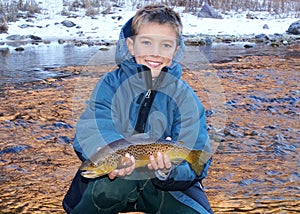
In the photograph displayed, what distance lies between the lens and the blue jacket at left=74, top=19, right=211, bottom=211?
239 centimetres

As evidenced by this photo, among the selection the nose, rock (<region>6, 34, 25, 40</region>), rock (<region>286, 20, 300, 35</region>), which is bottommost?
rock (<region>6, 34, 25, 40</region>)

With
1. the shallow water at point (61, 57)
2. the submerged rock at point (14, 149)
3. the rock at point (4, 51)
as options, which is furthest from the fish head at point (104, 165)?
the rock at point (4, 51)

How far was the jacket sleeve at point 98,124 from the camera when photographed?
2.26m

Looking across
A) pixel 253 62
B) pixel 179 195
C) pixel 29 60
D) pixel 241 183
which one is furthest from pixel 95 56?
pixel 179 195

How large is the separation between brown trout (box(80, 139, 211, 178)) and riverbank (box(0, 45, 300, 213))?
847mm

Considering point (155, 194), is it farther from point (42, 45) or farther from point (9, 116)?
point (42, 45)

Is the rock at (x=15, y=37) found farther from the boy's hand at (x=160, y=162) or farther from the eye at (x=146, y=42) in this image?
the boy's hand at (x=160, y=162)

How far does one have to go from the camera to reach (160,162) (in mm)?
2094

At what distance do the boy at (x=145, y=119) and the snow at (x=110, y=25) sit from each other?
39.3 feet

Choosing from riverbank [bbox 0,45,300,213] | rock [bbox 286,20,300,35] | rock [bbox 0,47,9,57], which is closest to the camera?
riverbank [bbox 0,45,300,213]

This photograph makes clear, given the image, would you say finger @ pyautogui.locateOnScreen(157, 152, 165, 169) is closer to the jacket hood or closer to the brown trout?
the brown trout

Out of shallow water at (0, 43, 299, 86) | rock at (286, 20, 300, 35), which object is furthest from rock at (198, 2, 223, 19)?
shallow water at (0, 43, 299, 86)

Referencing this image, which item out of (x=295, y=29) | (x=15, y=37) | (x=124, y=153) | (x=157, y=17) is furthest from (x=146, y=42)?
(x=295, y=29)

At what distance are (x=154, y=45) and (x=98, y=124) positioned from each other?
0.60 metres
